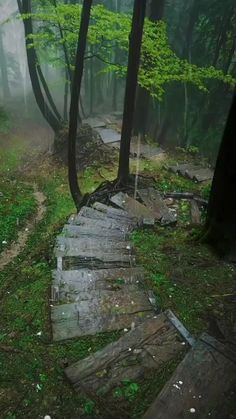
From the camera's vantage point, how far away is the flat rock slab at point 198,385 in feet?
11.6

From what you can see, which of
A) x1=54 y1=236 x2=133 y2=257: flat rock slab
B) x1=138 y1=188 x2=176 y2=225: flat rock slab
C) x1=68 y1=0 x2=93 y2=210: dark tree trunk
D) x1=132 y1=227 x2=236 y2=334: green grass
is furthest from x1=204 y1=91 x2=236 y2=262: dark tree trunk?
x1=68 y1=0 x2=93 y2=210: dark tree trunk

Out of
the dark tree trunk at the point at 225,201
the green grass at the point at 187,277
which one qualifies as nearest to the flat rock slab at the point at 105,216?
the green grass at the point at 187,277

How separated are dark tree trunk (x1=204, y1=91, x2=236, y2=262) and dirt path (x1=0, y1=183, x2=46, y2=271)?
5024 mm

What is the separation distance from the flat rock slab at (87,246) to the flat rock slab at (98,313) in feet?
4.54

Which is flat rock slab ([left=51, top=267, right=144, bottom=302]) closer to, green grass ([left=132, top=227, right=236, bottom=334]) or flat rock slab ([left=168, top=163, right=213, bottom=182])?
green grass ([left=132, top=227, right=236, bottom=334])

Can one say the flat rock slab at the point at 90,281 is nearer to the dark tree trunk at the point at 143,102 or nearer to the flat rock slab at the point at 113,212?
the flat rock slab at the point at 113,212

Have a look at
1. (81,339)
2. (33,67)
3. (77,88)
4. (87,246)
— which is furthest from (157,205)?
(33,67)

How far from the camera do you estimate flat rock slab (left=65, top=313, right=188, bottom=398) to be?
154 inches

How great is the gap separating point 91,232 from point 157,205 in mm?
2645

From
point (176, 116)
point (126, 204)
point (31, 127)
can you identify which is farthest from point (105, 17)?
point (31, 127)

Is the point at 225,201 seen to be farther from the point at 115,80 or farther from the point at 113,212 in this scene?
the point at 115,80

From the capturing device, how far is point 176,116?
61.6 ft

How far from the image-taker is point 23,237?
1012 cm

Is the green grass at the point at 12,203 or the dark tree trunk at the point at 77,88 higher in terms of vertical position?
the dark tree trunk at the point at 77,88
